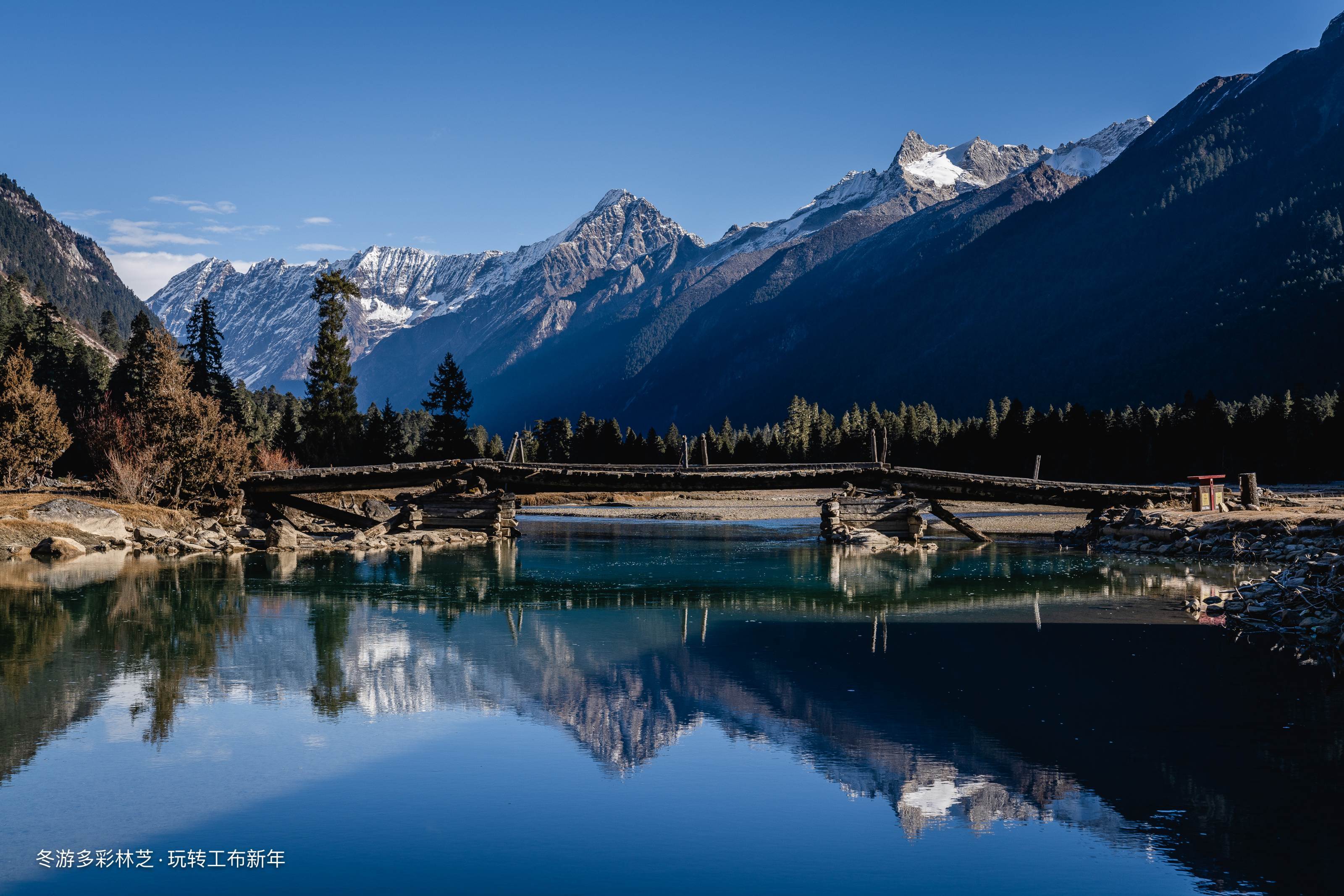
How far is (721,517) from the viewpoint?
8444 centimetres

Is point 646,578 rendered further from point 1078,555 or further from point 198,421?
point 198,421

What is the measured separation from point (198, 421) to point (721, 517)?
4272cm

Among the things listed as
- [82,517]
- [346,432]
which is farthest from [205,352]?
[82,517]

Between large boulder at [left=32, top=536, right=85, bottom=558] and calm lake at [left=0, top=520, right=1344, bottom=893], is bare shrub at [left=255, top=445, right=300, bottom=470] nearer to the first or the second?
large boulder at [left=32, top=536, right=85, bottom=558]

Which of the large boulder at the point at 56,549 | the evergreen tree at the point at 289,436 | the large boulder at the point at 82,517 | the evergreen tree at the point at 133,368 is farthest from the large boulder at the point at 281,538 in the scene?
the evergreen tree at the point at 289,436

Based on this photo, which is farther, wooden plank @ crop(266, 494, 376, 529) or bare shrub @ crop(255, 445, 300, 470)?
bare shrub @ crop(255, 445, 300, 470)

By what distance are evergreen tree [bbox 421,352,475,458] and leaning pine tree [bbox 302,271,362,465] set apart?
35.8ft

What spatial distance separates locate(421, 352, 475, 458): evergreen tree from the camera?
101000mm

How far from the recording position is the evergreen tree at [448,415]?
101 metres

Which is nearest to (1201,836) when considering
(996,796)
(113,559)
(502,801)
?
(996,796)

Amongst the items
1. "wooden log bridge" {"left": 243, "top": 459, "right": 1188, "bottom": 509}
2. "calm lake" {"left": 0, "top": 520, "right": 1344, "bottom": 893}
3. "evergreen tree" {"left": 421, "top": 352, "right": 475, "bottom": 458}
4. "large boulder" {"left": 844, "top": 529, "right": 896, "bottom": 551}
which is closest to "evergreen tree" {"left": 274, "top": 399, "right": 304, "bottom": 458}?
"evergreen tree" {"left": 421, "top": 352, "right": 475, "bottom": 458}

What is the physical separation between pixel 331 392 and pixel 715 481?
48.7m

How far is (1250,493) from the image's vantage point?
52.1m

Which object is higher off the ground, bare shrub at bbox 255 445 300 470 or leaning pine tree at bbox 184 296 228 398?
leaning pine tree at bbox 184 296 228 398
